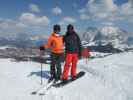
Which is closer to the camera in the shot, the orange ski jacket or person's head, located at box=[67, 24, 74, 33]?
person's head, located at box=[67, 24, 74, 33]

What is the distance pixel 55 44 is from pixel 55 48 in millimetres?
220

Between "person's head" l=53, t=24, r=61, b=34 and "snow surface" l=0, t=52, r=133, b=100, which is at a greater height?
"person's head" l=53, t=24, r=61, b=34

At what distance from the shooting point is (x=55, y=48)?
14.2 metres

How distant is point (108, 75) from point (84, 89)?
2.87m

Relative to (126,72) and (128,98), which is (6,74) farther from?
(128,98)

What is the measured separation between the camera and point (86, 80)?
14.5m

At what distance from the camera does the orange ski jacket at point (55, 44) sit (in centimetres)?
1416

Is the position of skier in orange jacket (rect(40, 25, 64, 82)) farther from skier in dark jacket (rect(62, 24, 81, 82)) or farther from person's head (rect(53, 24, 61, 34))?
skier in dark jacket (rect(62, 24, 81, 82))

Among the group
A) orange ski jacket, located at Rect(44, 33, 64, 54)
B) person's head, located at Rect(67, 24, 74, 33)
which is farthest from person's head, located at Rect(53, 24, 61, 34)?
person's head, located at Rect(67, 24, 74, 33)

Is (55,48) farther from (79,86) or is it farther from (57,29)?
(79,86)

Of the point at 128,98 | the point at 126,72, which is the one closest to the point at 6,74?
the point at 126,72

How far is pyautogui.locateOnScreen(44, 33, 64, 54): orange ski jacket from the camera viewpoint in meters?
14.2

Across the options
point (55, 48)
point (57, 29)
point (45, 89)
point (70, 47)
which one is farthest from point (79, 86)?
point (57, 29)

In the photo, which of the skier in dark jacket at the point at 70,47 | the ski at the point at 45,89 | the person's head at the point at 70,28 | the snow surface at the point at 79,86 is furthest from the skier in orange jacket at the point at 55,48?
the ski at the point at 45,89
